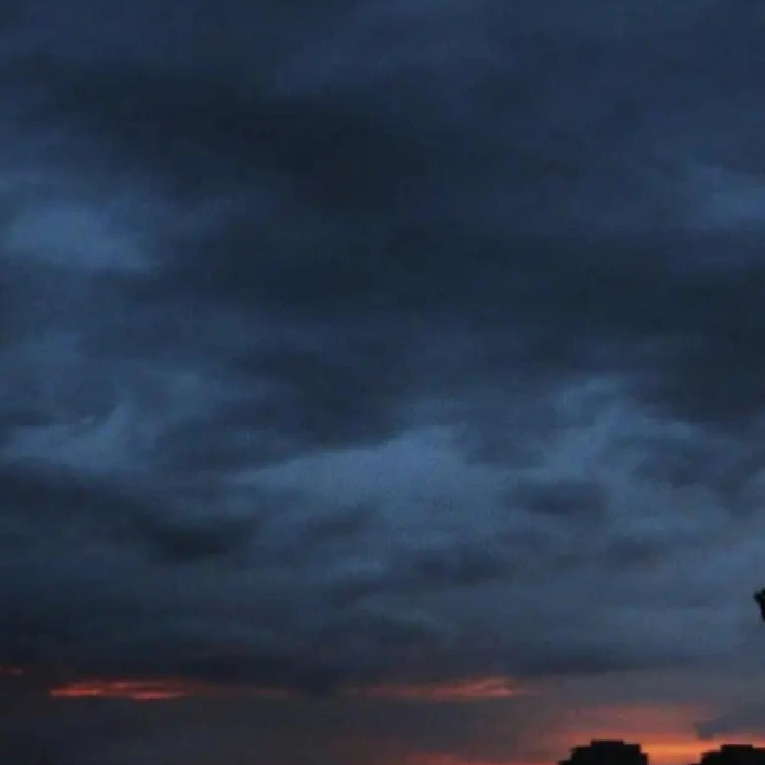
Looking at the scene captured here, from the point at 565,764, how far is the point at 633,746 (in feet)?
37.5

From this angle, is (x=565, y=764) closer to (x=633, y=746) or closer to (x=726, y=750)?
(x=633, y=746)

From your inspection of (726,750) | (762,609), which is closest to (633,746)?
(726,750)

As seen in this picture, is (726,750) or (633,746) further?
(633,746)

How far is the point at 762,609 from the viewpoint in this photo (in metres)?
140

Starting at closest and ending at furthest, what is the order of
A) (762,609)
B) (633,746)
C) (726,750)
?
(762,609) → (726,750) → (633,746)

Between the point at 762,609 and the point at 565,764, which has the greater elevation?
the point at 762,609

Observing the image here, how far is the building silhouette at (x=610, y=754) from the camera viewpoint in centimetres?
17125

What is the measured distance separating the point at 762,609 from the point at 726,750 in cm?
2104

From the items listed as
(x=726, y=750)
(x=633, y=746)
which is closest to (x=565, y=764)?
(x=633, y=746)

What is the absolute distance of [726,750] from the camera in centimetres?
15088

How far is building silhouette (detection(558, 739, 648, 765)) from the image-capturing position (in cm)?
17125

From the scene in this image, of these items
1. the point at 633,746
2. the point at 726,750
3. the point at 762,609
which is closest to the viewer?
the point at 762,609

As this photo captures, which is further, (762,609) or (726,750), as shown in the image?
(726,750)

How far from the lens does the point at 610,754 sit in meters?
173
